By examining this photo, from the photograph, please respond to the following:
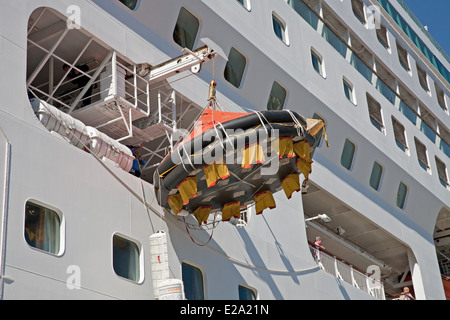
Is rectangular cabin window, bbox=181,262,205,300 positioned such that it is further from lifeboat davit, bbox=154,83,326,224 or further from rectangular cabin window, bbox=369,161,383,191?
rectangular cabin window, bbox=369,161,383,191

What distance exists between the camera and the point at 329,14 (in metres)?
20.9

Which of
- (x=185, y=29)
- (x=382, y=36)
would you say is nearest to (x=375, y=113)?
(x=382, y=36)

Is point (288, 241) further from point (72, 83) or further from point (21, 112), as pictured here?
point (21, 112)

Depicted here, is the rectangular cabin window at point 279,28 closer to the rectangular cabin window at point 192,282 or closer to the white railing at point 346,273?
the white railing at point 346,273

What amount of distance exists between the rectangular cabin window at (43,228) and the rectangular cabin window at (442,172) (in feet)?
59.3

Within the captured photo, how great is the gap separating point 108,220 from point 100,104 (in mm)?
2226

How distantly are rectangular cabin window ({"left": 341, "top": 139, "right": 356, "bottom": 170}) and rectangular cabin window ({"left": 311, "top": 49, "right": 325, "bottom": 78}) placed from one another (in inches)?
78.3

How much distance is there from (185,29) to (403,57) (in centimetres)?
1359

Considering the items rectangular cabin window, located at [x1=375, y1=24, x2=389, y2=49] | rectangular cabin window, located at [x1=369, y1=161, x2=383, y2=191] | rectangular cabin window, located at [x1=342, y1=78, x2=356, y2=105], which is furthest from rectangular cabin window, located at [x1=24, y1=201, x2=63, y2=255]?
rectangular cabin window, located at [x1=375, y1=24, x2=389, y2=49]

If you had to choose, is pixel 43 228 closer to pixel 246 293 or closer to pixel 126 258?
pixel 126 258

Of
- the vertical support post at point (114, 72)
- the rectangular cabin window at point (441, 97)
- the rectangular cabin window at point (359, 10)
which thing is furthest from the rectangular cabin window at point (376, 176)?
the vertical support post at point (114, 72)

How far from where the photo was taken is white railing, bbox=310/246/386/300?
55.7 feet

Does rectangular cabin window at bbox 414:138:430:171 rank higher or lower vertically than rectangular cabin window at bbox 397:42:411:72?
lower

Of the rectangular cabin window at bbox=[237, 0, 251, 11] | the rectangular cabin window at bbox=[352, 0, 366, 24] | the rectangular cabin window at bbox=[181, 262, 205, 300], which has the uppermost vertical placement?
the rectangular cabin window at bbox=[352, 0, 366, 24]
